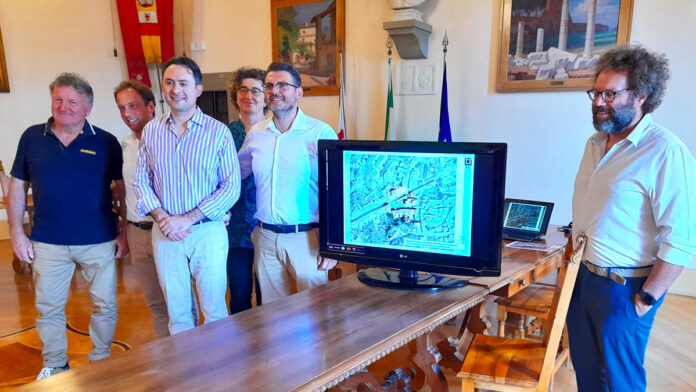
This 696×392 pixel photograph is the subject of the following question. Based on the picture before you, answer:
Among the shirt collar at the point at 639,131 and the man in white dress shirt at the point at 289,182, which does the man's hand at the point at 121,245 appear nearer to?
the man in white dress shirt at the point at 289,182

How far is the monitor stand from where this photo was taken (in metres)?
1.60

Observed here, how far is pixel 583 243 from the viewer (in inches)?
59.3

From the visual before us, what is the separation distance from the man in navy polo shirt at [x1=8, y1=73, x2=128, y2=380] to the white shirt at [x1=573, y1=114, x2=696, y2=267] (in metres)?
2.23

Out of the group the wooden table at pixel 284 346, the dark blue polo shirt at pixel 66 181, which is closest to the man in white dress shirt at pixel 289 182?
the wooden table at pixel 284 346

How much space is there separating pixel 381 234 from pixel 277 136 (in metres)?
0.69

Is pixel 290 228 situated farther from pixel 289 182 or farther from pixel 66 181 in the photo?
pixel 66 181

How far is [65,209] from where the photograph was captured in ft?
7.45

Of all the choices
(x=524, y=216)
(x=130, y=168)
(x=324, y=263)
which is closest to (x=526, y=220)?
(x=524, y=216)

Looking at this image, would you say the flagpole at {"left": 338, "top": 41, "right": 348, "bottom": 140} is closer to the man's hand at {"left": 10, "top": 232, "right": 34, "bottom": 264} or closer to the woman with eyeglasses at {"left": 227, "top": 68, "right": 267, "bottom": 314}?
the woman with eyeglasses at {"left": 227, "top": 68, "right": 267, "bottom": 314}

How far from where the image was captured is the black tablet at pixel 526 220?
2395 mm

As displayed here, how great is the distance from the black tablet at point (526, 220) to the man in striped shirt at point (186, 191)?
1.41 meters

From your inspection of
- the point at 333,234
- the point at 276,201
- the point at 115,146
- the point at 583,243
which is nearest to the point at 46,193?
the point at 115,146

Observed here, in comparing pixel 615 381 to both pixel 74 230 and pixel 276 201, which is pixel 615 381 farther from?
pixel 74 230

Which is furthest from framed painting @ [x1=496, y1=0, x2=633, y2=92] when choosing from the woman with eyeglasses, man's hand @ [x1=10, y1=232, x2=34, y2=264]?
man's hand @ [x1=10, y1=232, x2=34, y2=264]
